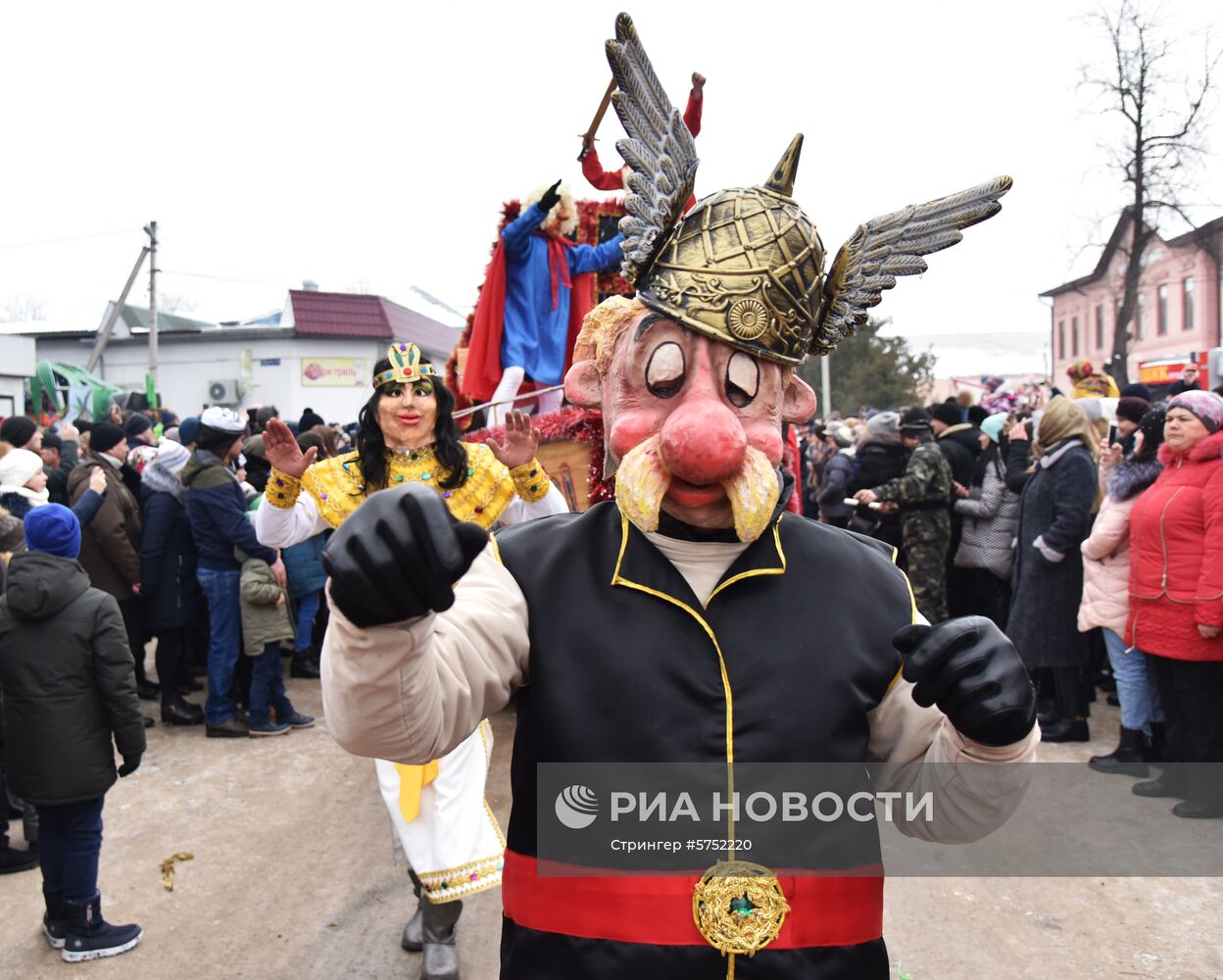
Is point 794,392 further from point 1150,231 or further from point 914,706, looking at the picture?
point 1150,231

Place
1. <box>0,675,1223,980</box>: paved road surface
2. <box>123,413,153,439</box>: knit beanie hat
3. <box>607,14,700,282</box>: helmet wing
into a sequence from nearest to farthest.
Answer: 1. <box>607,14,700,282</box>: helmet wing
2. <box>0,675,1223,980</box>: paved road surface
3. <box>123,413,153,439</box>: knit beanie hat

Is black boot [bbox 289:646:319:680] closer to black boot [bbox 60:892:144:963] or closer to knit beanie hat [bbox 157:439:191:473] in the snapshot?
knit beanie hat [bbox 157:439:191:473]

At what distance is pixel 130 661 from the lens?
374 cm

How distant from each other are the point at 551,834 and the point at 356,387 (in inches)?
1075

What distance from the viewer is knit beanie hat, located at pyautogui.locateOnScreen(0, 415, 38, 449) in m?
6.12

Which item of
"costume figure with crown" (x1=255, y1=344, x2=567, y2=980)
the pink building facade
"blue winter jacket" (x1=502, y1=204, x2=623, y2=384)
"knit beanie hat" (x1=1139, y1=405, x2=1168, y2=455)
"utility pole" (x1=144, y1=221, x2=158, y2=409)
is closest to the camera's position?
"costume figure with crown" (x1=255, y1=344, x2=567, y2=980)

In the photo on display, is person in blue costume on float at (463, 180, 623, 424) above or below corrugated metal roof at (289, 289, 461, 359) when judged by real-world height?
below

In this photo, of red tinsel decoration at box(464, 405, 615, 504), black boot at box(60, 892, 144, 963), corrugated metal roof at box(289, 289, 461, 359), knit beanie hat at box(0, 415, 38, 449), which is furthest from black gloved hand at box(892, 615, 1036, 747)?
corrugated metal roof at box(289, 289, 461, 359)

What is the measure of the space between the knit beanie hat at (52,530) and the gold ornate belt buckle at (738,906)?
10.1ft

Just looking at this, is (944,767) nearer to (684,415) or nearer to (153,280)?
(684,415)

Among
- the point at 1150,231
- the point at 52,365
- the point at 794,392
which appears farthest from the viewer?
the point at 52,365

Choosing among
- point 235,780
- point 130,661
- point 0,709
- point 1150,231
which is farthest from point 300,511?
point 1150,231

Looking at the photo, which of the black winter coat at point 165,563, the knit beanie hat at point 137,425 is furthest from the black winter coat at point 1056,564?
the knit beanie hat at point 137,425

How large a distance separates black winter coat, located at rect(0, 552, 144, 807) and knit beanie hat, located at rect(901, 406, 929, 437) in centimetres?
533
